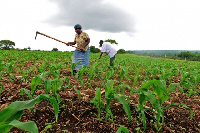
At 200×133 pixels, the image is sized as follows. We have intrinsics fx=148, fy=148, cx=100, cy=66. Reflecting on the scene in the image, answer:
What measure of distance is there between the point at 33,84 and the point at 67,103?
0.66 meters

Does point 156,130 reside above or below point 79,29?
below

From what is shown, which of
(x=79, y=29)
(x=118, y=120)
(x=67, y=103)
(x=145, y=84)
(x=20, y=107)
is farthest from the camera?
(x=79, y=29)

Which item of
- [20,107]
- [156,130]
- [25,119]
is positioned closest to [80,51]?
[25,119]

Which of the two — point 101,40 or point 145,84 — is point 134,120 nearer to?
point 145,84

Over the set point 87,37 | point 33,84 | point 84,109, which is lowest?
point 84,109

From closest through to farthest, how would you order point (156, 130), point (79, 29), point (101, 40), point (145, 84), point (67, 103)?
1. point (145, 84)
2. point (156, 130)
3. point (67, 103)
4. point (79, 29)
5. point (101, 40)

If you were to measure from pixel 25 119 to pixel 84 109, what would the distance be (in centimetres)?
85

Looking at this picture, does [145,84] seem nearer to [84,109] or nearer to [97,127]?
[97,127]

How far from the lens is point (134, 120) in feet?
7.06

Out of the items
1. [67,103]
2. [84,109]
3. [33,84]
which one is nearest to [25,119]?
[33,84]

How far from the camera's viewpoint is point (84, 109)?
234 cm

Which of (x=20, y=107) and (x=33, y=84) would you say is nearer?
(x=20, y=107)

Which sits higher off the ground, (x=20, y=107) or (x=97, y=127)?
(x=20, y=107)

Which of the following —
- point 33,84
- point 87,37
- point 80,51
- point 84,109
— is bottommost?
point 84,109
